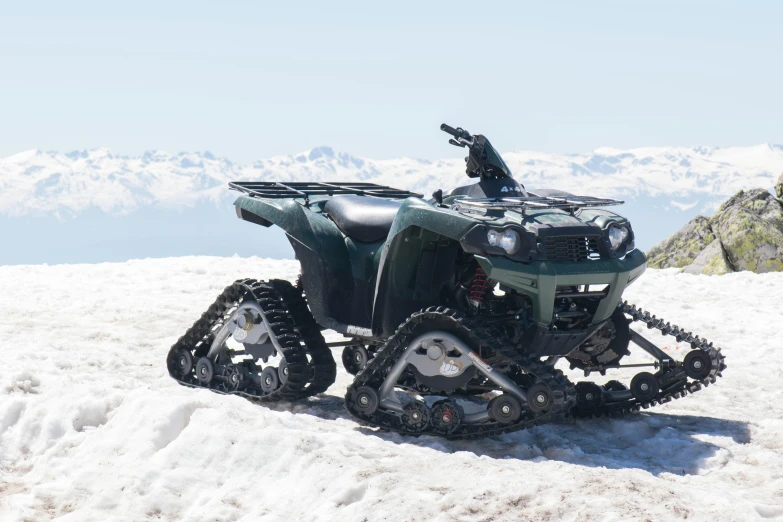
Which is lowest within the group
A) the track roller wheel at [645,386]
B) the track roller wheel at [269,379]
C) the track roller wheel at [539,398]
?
the track roller wheel at [269,379]

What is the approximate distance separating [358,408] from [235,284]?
1.82m

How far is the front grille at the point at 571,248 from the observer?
643 cm

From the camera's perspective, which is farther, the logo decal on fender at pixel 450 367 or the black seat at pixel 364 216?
the black seat at pixel 364 216

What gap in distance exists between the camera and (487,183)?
748cm

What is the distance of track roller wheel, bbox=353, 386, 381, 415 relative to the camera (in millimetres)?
6871

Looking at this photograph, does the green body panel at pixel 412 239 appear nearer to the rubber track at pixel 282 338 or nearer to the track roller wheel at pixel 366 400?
the track roller wheel at pixel 366 400

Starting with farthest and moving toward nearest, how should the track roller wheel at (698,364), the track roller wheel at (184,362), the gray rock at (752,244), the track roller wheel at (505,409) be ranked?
the gray rock at (752,244), the track roller wheel at (184,362), the track roller wheel at (698,364), the track roller wheel at (505,409)

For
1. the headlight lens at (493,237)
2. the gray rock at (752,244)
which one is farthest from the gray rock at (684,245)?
the headlight lens at (493,237)

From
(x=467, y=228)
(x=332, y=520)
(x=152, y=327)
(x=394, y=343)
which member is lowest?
(x=152, y=327)

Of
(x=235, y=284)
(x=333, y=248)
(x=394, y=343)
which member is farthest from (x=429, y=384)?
(x=235, y=284)

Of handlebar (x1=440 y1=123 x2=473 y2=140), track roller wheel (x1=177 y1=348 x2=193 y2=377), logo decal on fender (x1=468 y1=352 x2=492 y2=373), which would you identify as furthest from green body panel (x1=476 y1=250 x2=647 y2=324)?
track roller wheel (x1=177 y1=348 x2=193 y2=377)

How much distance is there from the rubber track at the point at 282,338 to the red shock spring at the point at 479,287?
153 centimetres

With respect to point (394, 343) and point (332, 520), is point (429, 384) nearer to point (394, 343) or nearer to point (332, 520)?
point (394, 343)

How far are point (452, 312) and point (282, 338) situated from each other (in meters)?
1.81
